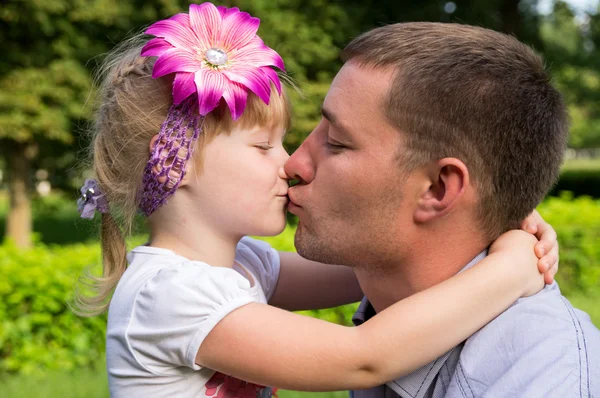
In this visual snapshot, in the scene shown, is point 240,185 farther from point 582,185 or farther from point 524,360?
point 582,185

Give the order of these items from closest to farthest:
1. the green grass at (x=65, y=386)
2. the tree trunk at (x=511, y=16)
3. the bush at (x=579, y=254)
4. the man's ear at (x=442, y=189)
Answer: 1. the man's ear at (x=442, y=189)
2. the green grass at (x=65, y=386)
3. the bush at (x=579, y=254)
4. the tree trunk at (x=511, y=16)

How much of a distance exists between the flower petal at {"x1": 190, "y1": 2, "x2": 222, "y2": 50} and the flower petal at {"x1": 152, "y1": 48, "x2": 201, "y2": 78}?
0.12 m

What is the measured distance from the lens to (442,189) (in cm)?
206

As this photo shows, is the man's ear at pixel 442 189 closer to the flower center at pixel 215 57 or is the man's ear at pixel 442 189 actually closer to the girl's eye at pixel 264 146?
the girl's eye at pixel 264 146

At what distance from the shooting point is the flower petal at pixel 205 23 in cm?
240

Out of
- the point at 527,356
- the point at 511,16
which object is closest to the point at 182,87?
the point at 527,356

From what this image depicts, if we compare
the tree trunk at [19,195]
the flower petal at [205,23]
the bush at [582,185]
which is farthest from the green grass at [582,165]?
the flower petal at [205,23]

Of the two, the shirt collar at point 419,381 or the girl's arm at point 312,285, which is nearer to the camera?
the shirt collar at point 419,381

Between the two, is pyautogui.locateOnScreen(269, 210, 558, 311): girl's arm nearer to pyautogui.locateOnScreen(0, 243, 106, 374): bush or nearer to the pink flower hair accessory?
the pink flower hair accessory

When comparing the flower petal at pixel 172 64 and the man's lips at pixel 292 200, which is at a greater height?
the flower petal at pixel 172 64

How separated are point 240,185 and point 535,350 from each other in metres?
1.01

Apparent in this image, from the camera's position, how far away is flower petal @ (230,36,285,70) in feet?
7.91

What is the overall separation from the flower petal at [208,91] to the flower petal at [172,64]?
0.05 metres

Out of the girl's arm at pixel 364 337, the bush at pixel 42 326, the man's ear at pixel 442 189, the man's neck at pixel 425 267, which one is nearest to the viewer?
the girl's arm at pixel 364 337
